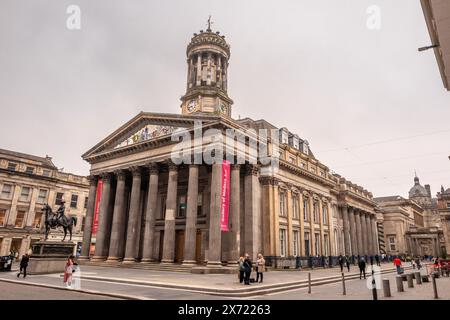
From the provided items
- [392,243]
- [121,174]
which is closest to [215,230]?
[121,174]

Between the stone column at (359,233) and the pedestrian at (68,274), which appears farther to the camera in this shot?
the stone column at (359,233)

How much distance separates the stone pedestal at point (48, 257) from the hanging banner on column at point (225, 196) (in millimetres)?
12375

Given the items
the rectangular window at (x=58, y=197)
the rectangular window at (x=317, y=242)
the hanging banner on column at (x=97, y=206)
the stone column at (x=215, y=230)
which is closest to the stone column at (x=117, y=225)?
the hanging banner on column at (x=97, y=206)

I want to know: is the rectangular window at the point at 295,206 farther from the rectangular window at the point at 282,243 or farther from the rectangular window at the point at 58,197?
the rectangular window at the point at 58,197

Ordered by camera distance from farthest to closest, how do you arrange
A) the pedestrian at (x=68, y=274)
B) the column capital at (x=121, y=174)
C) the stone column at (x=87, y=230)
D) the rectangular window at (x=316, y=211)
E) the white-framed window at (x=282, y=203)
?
the rectangular window at (x=316, y=211), the white-framed window at (x=282, y=203), the stone column at (x=87, y=230), the column capital at (x=121, y=174), the pedestrian at (x=68, y=274)

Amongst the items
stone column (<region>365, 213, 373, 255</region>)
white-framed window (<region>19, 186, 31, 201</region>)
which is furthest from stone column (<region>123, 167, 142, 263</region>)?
stone column (<region>365, 213, 373, 255</region>)

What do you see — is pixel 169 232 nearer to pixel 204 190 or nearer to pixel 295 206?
pixel 204 190

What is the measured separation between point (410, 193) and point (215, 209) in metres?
139

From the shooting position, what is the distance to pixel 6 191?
45062 mm

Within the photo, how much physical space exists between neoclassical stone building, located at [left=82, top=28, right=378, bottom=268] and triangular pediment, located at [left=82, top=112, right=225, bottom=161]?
0.10m

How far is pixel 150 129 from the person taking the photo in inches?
1229

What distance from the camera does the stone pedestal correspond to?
855 inches

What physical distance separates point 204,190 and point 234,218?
650 cm

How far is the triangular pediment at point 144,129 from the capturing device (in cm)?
2821
